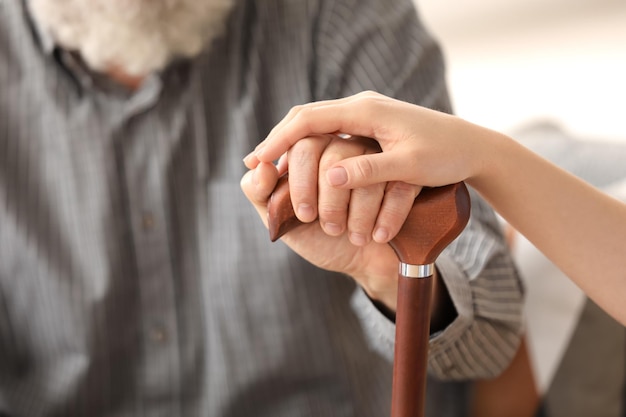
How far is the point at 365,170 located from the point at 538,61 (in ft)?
3.12

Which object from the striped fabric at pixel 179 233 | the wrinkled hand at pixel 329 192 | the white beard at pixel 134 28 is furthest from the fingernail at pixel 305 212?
the white beard at pixel 134 28

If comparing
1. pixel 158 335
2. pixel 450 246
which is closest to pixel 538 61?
pixel 450 246

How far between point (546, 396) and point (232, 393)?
417mm

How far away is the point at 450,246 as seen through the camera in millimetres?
700

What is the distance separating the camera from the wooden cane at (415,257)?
21.1 inches

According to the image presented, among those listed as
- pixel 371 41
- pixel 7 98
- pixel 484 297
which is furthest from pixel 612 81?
pixel 7 98

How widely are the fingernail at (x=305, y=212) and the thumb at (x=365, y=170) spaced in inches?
1.2

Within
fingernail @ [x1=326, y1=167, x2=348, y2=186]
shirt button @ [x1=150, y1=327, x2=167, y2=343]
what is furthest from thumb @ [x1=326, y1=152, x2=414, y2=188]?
shirt button @ [x1=150, y1=327, x2=167, y2=343]

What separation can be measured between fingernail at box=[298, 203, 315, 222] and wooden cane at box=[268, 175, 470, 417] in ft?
0.03

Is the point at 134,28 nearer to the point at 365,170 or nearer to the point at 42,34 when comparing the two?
the point at 42,34

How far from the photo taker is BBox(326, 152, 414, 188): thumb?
52 centimetres

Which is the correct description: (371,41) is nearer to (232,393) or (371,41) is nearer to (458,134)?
(458,134)

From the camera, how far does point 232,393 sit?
0.91m

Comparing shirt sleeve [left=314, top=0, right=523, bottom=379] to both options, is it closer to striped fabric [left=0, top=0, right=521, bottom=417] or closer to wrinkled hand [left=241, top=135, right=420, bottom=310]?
striped fabric [left=0, top=0, right=521, bottom=417]
